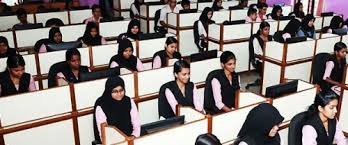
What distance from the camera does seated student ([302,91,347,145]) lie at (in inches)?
109

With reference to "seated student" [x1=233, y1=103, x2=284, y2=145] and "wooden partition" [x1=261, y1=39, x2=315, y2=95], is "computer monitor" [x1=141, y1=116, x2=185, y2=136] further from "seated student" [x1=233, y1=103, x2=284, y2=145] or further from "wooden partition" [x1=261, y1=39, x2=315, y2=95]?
"wooden partition" [x1=261, y1=39, x2=315, y2=95]

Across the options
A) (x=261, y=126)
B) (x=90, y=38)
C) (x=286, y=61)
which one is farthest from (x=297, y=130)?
(x=90, y=38)

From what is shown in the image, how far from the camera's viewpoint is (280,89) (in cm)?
323

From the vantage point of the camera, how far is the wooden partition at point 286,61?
5371 mm

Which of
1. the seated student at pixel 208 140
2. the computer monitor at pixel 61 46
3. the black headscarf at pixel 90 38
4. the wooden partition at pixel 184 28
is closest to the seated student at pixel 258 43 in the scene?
the wooden partition at pixel 184 28

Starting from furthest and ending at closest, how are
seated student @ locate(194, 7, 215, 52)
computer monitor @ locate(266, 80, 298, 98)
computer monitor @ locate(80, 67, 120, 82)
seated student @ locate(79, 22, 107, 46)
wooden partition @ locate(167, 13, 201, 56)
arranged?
wooden partition @ locate(167, 13, 201, 56)
seated student @ locate(194, 7, 215, 52)
seated student @ locate(79, 22, 107, 46)
computer monitor @ locate(80, 67, 120, 82)
computer monitor @ locate(266, 80, 298, 98)

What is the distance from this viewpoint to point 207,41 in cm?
679

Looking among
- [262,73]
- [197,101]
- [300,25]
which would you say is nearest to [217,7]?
[300,25]

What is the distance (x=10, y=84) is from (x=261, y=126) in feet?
8.70

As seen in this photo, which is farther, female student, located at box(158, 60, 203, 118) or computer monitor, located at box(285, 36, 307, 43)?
computer monitor, located at box(285, 36, 307, 43)

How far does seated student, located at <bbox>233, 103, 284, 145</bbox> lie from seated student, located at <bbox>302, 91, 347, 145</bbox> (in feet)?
1.22

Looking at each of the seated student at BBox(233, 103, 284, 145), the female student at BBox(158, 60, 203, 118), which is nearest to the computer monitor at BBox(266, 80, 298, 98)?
the seated student at BBox(233, 103, 284, 145)

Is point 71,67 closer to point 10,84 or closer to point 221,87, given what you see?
point 10,84

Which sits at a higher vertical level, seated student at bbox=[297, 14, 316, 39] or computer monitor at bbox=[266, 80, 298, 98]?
seated student at bbox=[297, 14, 316, 39]
